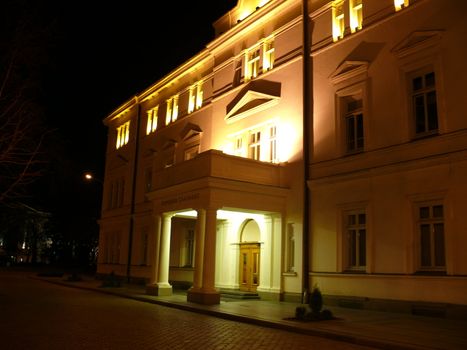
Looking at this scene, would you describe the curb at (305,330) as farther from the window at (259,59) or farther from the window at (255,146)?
the window at (259,59)

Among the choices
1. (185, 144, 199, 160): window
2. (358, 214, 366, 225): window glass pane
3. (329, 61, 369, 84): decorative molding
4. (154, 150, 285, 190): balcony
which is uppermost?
(329, 61, 369, 84): decorative molding

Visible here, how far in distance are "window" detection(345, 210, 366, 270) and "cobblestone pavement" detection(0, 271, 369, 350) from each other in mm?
5353

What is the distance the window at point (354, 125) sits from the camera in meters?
17.7

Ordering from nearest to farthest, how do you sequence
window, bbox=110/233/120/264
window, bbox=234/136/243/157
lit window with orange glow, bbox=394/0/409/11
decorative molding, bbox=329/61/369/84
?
lit window with orange glow, bbox=394/0/409/11 < decorative molding, bbox=329/61/369/84 < window, bbox=234/136/243/157 < window, bbox=110/233/120/264

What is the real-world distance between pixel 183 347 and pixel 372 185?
952 centimetres

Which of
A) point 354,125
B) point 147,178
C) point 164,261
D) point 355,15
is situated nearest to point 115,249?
point 147,178

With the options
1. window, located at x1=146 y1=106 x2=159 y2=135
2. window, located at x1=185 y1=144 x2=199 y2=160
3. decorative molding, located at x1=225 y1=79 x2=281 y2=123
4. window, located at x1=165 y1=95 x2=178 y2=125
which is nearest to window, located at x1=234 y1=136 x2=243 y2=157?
decorative molding, located at x1=225 y1=79 x2=281 y2=123

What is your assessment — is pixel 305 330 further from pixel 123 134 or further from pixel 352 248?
pixel 123 134

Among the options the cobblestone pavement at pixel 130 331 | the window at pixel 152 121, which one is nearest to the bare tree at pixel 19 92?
the cobblestone pavement at pixel 130 331

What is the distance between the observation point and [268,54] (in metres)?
22.3

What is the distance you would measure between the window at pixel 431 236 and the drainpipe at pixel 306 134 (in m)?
4.63

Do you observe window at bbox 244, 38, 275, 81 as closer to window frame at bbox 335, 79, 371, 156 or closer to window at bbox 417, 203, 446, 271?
window frame at bbox 335, 79, 371, 156

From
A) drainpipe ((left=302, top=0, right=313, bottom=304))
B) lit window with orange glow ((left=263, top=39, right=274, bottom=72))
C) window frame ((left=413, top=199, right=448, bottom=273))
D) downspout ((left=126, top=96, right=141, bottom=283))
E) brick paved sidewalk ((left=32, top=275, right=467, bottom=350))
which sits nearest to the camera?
brick paved sidewalk ((left=32, top=275, right=467, bottom=350))

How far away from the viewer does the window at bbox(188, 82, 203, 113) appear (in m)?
27.8
